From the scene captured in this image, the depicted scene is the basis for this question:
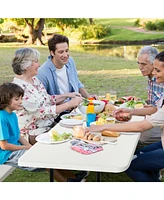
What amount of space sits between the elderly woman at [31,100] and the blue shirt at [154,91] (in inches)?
25.7

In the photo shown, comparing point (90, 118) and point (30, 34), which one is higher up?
point (30, 34)

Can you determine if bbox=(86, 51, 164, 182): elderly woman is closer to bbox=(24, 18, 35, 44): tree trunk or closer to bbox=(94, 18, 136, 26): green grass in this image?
bbox=(94, 18, 136, 26): green grass

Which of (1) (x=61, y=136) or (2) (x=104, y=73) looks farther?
(2) (x=104, y=73)

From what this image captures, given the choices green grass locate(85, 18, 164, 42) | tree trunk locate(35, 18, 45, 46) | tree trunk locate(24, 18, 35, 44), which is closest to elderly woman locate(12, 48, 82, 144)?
green grass locate(85, 18, 164, 42)

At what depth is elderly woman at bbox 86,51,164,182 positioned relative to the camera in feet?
7.57

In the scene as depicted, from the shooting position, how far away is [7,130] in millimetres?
2502

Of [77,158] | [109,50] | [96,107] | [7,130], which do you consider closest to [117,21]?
[109,50]

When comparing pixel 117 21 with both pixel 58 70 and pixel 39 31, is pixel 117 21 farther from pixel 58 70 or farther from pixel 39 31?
pixel 58 70

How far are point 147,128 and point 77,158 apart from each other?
1.91 ft

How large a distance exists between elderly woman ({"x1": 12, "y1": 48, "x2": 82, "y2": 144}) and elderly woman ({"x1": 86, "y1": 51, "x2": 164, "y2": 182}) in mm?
572

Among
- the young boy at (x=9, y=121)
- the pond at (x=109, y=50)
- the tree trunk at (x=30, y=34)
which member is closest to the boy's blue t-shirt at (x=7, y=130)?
the young boy at (x=9, y=121)

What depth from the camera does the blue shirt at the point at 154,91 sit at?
3213 millimetres

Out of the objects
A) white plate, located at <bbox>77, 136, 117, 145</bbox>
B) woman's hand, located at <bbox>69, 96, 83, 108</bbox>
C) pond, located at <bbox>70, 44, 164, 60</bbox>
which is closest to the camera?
white plate, located at <bbox>77, 136, 117, 145</bbox>

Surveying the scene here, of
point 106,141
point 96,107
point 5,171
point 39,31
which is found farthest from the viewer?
point 39,31
